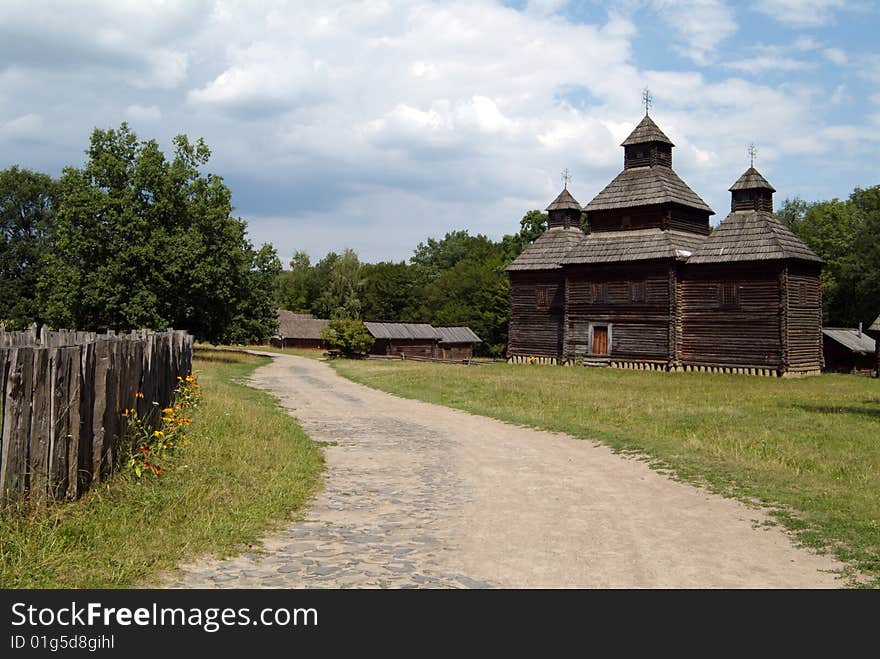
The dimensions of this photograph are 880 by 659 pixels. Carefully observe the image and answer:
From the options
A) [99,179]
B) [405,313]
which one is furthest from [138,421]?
[405,313]

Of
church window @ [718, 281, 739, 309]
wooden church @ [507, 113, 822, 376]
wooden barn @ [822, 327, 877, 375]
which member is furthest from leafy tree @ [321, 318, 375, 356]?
wooden barn @ [822, 327, 877, 375]

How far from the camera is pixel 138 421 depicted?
973 cm

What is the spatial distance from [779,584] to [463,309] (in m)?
77.2

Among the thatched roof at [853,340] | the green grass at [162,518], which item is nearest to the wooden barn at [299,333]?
the thatched roof at [853,340]

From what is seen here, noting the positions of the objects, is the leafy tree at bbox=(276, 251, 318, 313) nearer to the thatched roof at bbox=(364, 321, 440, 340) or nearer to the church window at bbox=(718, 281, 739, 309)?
the thatched roof at bbox=(364, 321, 440, 340)

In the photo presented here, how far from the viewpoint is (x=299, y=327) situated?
79.4 metres

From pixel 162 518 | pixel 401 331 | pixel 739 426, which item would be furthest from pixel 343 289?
pixel 162 518

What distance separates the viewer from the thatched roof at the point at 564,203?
166 ft

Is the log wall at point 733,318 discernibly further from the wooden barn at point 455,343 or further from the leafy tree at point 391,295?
the leafy tree at point 391,295

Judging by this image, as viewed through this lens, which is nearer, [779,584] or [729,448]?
[779,584]

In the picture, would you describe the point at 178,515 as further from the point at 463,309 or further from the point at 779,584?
the point at 463,309

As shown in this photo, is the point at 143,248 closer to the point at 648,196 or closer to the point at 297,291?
the point at 648,196

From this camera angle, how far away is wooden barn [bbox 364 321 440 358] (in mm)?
60719

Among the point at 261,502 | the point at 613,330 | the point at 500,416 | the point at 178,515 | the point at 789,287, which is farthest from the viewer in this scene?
the point at 613,330
